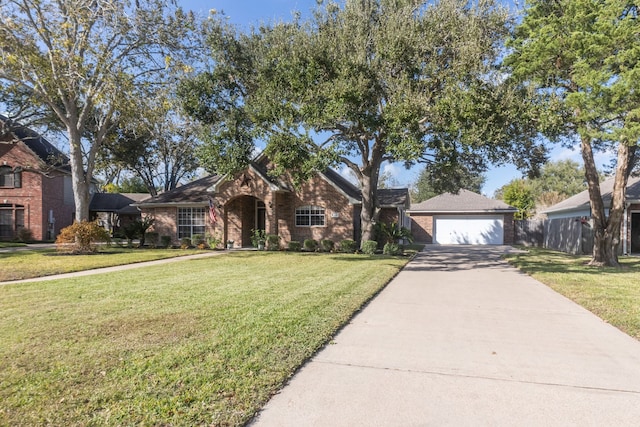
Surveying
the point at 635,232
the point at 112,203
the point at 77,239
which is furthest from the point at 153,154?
the point at 635,232

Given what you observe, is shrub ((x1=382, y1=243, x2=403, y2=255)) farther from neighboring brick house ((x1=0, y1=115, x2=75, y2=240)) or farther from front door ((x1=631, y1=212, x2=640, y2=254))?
neighboring brick house ((x1=0, y1=115, x2=75, y2=240))

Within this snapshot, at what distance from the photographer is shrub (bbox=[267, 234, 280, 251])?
64.5 ft

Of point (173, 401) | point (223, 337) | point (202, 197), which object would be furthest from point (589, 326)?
point (202, 197)

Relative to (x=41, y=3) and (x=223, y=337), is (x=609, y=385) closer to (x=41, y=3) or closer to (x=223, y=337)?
(x=223, y=337)

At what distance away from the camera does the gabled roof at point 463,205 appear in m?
27.5

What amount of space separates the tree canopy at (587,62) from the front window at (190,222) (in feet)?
57.4

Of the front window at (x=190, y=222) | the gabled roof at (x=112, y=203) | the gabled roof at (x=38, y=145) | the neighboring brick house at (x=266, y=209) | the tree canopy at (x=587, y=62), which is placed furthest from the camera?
the gabled roof at (x=112, y=203)

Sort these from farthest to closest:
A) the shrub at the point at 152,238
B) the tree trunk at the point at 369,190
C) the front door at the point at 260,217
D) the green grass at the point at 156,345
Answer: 1. the front door at the point at 260,217
2. the shrub at the point at 152,238
3. the tree trunk at the point at 369,190
4. the green grass at the point at 156,345

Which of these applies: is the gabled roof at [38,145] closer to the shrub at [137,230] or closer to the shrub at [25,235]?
the shrub at [25,235]

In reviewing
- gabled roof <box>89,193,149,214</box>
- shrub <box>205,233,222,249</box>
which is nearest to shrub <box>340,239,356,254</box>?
shrub <box>205,233,222,249</box>

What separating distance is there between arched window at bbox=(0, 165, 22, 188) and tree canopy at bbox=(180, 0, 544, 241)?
18.0 m

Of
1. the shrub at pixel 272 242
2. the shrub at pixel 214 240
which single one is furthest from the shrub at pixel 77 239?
the shrub at pixel 272 242

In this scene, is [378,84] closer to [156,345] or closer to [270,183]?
[270,183]

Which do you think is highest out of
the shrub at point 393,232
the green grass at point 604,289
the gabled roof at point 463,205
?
the gabled roof at point 463,205
